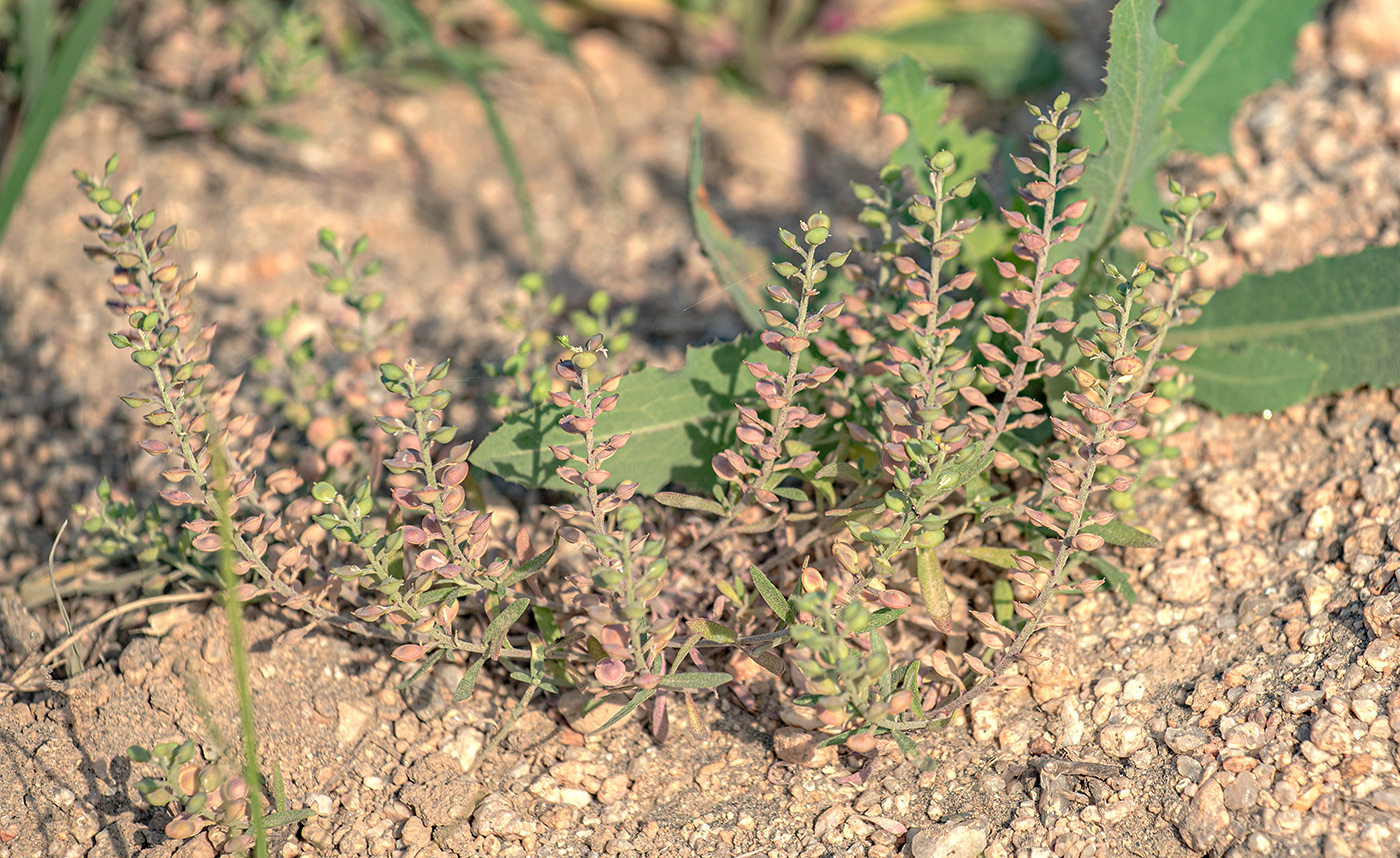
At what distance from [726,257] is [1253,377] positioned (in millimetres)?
1189

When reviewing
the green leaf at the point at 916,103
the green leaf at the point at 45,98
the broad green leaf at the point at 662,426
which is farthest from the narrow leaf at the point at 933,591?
the green leaf at the point at 45,98

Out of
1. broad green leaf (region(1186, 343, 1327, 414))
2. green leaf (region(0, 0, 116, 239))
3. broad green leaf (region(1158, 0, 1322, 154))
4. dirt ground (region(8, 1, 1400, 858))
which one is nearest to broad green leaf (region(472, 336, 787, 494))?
dirt ground (region(8, 1, 1400, 858))

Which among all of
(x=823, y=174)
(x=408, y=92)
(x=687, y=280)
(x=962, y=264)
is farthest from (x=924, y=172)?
(x=408, y=92)

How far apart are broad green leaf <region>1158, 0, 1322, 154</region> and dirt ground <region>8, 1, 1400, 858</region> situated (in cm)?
29

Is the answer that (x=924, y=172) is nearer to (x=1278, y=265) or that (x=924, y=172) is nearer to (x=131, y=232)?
(x=1278, y=265)

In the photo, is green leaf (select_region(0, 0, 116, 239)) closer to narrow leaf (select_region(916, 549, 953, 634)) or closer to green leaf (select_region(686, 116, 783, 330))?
green leaf (select_region(686, 116, 783, 330))

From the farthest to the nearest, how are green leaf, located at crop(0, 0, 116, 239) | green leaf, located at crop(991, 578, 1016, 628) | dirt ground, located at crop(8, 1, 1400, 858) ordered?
green leaf, located at crop(0, 0, 116, 239), green leaf, located at crop(991, 578, 1016, 628), dirt ground, located at crop(8, 1, 1400, 858)

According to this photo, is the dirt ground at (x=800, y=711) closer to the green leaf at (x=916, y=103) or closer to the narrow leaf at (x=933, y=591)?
the narrow leaf at (x=933, y=591)

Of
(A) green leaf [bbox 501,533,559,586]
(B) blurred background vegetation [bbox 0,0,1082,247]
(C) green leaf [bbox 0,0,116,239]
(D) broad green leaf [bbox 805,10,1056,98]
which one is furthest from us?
(D) broad green leaf [bbox 805,10,1056,98]

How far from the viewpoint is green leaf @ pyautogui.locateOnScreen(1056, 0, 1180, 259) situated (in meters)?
2.15

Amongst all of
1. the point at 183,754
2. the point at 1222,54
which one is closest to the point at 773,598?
the point at 183,754

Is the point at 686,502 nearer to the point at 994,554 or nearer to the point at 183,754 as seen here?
the point at 994,554

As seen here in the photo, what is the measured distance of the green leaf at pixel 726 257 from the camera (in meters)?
2.48

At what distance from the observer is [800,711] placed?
2.03 meters
